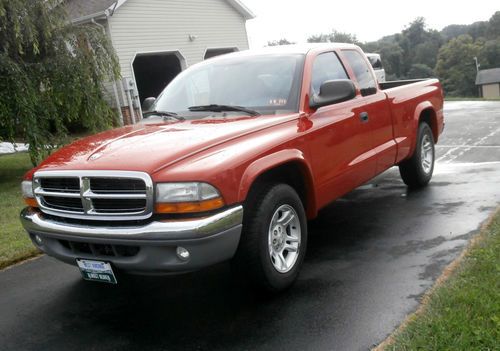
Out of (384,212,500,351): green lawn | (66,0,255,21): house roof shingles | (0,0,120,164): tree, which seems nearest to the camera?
(384,212,500,351): green lawn

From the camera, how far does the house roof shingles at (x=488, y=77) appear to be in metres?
87.4

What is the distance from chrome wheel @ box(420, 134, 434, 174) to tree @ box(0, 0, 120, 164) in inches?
276

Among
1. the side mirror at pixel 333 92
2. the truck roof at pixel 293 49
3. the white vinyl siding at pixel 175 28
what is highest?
the white vinyl siding at pixel 175 28

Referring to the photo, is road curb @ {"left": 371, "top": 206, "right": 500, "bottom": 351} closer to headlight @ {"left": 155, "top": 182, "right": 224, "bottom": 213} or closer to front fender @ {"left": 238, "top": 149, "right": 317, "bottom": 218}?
front fender @ {"left": 238, "top": 149, "right": 317, "bottom": 218}

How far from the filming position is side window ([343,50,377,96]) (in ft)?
18.1

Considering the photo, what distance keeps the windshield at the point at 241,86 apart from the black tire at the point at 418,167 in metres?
2.41

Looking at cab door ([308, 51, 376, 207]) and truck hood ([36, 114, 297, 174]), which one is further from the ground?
truck hood ([36, 114, 297, 174])

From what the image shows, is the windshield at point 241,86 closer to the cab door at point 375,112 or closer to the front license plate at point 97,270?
Answer: the cab door at point 375,112

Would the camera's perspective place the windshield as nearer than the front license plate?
No

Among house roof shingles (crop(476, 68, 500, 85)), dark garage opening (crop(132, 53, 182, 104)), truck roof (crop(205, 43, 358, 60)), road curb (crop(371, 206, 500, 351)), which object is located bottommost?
house roof shingles (crop(476, 68, 500, 85))

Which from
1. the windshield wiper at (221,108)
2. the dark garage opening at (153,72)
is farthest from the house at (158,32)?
the windshield wiper at (221,108)

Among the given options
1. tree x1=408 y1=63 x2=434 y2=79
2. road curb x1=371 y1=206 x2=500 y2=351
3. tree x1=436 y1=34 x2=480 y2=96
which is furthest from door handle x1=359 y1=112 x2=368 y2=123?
tree x1=408 y1=63 x2=434 y2=79

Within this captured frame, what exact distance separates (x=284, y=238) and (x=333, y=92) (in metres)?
1.34

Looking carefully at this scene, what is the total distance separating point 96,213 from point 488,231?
3269 mm
